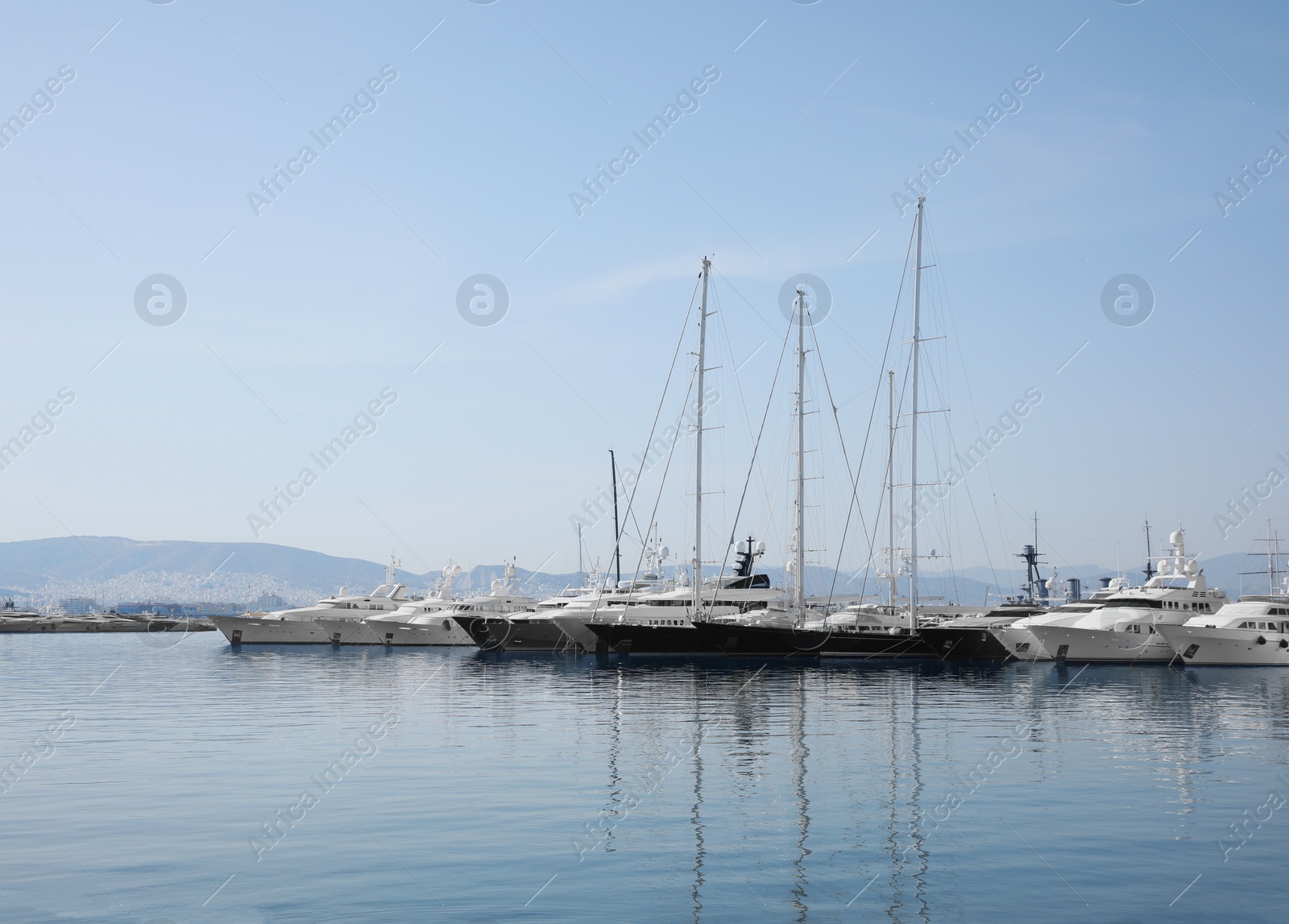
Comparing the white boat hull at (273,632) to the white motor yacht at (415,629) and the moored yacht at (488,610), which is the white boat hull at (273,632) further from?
the moored yacht at (488,610)

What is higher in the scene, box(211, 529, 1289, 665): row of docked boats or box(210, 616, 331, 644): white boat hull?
box(211, 529, 1289, 665): row of docked boats

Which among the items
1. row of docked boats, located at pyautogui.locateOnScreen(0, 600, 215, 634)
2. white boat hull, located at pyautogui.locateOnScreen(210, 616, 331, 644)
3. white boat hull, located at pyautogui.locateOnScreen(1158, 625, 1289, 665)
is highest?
white boat hull, located at pyautogui.locateOnScreen(1158, 625, 1289, 665)

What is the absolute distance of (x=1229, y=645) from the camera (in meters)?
62.7

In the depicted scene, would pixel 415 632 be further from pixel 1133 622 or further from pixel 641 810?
pixel 641 810

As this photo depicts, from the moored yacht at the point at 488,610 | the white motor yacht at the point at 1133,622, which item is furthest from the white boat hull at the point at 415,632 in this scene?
the white motor yacht at the point at 1133,622

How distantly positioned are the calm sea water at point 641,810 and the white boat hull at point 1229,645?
75.5ft

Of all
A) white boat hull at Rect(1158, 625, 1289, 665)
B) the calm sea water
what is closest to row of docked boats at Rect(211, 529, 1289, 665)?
white boat hull at Rect(1158, 625, 1289, 665)

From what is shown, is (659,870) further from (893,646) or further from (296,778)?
(893,646)

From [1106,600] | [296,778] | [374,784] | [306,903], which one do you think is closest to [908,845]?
[306,903]

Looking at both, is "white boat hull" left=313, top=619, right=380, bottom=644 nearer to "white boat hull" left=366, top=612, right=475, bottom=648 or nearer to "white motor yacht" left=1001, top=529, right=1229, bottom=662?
"white boat hull" left=366, top=612, right=475, bottom=648

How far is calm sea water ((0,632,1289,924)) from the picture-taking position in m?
14.1

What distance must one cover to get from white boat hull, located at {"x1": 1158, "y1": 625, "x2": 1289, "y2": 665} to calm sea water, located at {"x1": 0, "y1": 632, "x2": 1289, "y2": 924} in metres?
23.0

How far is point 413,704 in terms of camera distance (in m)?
39.9

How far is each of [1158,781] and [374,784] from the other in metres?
16.4
